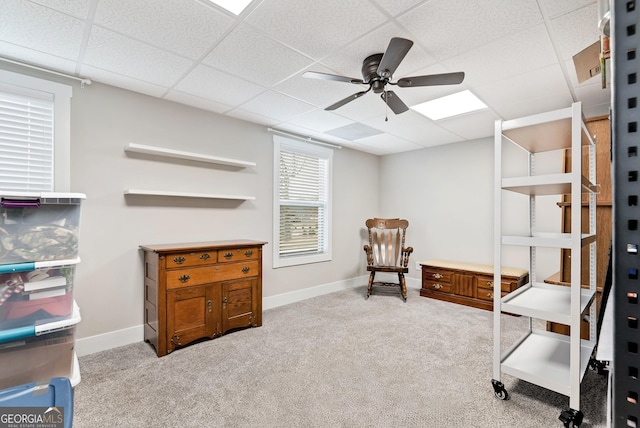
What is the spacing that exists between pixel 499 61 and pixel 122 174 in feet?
11.0

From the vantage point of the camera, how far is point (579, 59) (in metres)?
1.88

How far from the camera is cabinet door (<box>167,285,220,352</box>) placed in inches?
102

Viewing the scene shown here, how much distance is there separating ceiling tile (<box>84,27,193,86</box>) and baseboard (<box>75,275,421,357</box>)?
229cm

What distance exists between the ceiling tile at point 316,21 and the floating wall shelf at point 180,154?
5.16 feet

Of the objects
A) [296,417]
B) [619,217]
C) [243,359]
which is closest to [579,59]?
[619,217]

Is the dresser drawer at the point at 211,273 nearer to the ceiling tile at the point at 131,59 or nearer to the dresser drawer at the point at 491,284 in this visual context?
the ceiling tile at the point at 131,59

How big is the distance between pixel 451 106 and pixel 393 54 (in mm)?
1679

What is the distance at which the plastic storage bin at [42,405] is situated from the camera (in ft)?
2.57

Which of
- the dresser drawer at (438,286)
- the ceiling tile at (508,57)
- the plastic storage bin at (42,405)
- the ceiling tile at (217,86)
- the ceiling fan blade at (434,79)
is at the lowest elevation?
the dresser drawer at (438,286)

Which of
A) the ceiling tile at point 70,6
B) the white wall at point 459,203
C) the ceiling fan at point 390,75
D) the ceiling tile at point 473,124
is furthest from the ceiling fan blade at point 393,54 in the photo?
the white wall at point 459,203

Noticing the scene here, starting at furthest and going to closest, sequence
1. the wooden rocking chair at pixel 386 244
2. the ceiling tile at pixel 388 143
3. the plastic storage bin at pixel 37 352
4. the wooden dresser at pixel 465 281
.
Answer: the wooden rocking chair at pixel 386 244 < the ceiling tile at pixel 388 143 < the wooden dresser at pixel 465 281 < the plastic storage bin at pixel 37 352

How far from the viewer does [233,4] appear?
1688mm

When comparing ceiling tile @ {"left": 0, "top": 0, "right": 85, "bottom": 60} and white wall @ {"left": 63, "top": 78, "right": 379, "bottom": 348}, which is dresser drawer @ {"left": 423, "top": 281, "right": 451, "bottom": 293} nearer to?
white wall @ {"left": 63, "top": 78, "right": 379, "bottom": 348}

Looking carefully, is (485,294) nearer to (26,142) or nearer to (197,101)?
(197,101)
